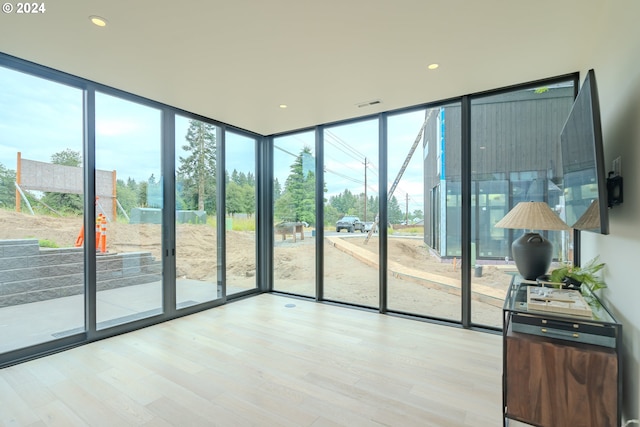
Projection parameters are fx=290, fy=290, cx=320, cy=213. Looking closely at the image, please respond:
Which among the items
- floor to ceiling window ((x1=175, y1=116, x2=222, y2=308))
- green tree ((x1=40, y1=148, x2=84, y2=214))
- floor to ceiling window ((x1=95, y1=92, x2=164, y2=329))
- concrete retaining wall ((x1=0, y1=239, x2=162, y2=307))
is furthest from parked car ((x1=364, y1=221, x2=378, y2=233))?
green tree ((x1=40, y1=148, x2=84, y2=214))

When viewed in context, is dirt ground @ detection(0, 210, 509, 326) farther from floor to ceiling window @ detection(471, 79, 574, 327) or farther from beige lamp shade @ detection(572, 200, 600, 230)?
beige lamp shade @ detection(572, 200, 600, 230)

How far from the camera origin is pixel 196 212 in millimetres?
4449

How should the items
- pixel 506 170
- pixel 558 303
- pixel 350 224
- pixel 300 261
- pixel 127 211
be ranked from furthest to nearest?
pixel 300 261, pixel 350 224, pixel 127 211, pixel 506 170, pixel 558 303

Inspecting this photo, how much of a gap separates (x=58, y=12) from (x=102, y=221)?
7.14 ft

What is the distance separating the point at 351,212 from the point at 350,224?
199 mm

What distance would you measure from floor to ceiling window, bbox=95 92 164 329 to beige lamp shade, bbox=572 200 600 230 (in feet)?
14.7

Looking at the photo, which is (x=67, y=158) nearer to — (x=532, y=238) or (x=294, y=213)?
(x=294, y=213)

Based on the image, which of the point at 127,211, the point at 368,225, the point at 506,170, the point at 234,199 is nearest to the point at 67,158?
the point at 127,211

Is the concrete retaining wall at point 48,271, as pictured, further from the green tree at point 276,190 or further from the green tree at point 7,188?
the green tree at point 276,190

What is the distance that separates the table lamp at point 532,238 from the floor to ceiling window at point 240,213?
3.96m

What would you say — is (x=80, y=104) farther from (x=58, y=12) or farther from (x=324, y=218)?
(x=324, y=218)

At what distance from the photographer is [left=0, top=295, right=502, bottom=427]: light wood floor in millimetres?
2082

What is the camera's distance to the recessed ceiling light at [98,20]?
2.16m

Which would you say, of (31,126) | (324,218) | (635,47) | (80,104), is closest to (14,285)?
(31,126)
